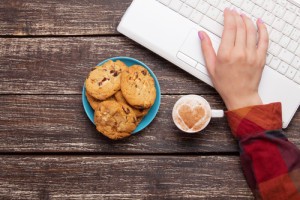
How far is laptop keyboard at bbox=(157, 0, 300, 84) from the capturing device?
0.86 m

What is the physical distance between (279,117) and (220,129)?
13 cm

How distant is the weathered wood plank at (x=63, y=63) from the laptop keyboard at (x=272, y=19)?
0.12 m

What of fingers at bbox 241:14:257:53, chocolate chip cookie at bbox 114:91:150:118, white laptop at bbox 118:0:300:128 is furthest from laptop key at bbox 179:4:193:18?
chocolate chip cookie at bbox 114:91:150:118

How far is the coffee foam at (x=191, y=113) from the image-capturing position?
874 mm

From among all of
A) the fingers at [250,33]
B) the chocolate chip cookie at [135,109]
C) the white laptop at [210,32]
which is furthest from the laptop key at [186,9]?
the chocolate chip cookie at [135,109]

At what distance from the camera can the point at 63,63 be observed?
36.7 inches

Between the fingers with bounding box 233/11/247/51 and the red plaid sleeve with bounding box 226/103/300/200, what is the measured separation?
133 mm

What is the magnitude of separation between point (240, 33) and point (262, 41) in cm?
5

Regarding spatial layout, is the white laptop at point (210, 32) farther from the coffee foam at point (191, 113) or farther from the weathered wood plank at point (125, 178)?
the weathered wood plank at point (125, 178)

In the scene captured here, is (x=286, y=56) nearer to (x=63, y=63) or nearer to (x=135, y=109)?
(x=135, y=109)

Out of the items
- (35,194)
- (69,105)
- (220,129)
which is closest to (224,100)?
(220,129)

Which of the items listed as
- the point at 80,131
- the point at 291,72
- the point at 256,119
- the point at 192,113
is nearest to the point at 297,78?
the point at 291,72

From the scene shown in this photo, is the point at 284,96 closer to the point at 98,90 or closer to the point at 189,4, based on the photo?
the point at 189,4

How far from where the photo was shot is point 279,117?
852 mm
